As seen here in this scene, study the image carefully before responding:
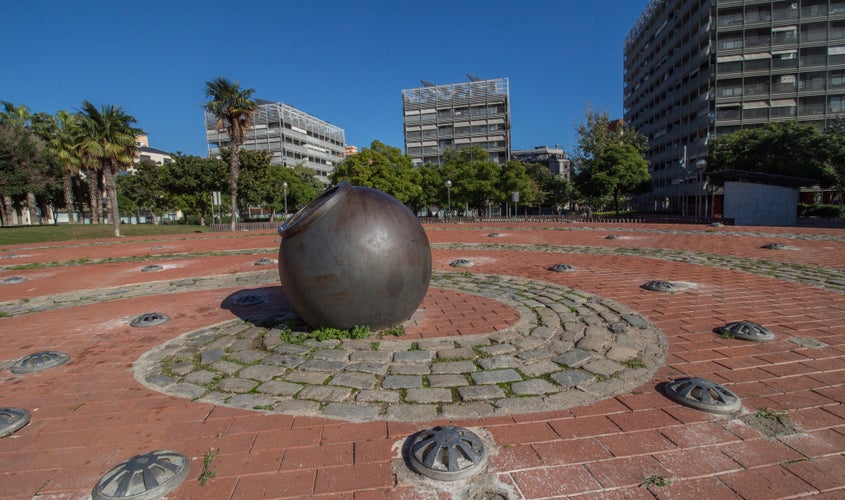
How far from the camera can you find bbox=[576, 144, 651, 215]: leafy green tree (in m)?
37.5

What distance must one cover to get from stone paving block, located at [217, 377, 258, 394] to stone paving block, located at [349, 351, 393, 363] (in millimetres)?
977

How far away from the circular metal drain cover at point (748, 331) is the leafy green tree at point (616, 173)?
36.4 metres

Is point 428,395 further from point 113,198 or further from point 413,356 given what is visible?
point 113,198

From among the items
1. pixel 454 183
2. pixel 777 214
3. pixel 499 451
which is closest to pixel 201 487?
pixel 499 451

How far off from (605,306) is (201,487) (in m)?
5.40

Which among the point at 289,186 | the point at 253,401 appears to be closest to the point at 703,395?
the point at 253,401

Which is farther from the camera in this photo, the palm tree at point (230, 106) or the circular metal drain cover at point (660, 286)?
the palm tree at point (230, 106)

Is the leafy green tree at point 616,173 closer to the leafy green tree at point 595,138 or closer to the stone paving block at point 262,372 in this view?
the leafy green tree at point 595,138

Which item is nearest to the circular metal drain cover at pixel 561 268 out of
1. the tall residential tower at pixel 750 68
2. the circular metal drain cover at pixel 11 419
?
the circular metal drain cover at pixel 11 419

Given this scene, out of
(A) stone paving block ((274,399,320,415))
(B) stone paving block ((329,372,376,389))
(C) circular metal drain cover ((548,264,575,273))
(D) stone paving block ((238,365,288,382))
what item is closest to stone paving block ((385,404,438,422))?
(B) stone paving block ((329,372,376,389))

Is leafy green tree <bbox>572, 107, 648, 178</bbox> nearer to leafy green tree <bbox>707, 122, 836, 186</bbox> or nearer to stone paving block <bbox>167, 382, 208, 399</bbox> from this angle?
leafy green tree <bbox>707, 122, 836, 186</bbox>

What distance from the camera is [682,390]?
3.17 meters

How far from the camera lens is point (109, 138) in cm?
2750

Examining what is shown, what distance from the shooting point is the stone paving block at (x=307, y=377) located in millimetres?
3636
